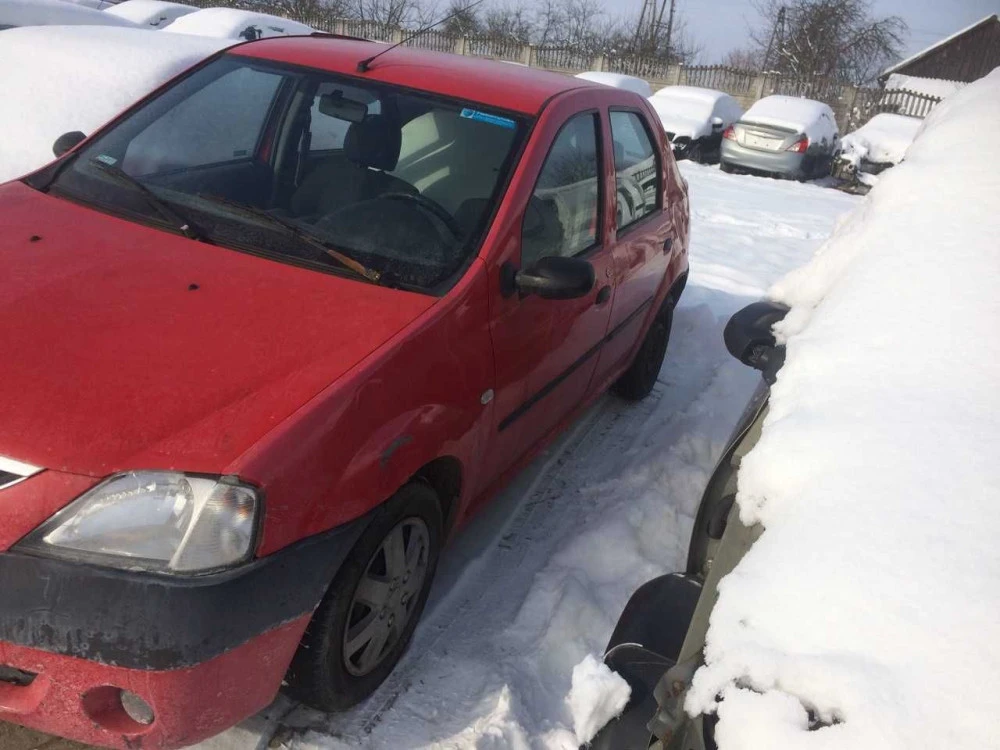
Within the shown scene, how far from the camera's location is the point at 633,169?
3992 mm

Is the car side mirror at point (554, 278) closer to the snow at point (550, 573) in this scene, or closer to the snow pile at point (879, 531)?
the snow pile at point (879, 531)

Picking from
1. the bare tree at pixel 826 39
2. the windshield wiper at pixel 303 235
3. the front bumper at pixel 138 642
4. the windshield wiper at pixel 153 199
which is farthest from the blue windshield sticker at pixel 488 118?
the bare tree at pixel 826 39

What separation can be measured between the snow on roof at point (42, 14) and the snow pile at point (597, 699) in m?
6.92

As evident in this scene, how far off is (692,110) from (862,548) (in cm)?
1472

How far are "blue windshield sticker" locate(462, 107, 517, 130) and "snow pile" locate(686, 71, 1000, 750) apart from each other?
136 centimetres

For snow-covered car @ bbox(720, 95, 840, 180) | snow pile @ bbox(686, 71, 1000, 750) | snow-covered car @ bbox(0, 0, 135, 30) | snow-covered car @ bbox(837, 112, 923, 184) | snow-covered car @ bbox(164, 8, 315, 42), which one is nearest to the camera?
snow pile @ bbox(686, 71, 1000, 750)

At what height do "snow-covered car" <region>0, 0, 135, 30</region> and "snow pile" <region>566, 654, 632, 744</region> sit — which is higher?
"snow-covered car" <region>0, 0, 135, 30</region>

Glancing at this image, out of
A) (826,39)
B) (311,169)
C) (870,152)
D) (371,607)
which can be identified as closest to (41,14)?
(311,169)

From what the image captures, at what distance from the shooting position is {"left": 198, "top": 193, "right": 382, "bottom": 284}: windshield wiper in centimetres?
254

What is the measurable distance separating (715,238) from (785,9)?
27.3m

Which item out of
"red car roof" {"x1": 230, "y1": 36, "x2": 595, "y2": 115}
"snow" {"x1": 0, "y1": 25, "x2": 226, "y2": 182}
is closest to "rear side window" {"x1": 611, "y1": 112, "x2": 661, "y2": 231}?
"red car roof" {"x1": 230, "y1": 36, "x2": 595, "y2": 115}

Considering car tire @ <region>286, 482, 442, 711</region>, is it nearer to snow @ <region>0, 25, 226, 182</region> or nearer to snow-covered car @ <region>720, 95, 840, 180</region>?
snow @ <region>0, 25, 226, 182</region>

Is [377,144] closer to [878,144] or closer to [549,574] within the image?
[549,574]

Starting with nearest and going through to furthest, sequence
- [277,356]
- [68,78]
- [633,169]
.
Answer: [277,356]
[633,169]
[68,78]
